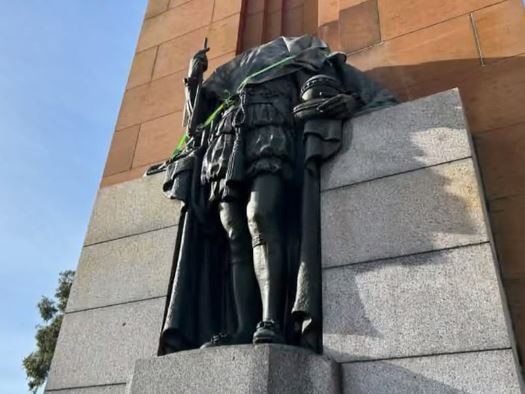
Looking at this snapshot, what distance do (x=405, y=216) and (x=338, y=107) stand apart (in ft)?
4.88

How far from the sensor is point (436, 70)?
6574 mm

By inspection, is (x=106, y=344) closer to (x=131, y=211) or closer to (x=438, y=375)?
(x=131, y=211)

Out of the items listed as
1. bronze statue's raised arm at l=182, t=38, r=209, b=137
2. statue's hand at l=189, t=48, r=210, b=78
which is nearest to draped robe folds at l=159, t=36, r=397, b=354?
bronze statue's raised arm at l=182, t=38, r=209, b=137

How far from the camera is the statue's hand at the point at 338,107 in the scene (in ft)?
18.5

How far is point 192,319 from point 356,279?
1700mm

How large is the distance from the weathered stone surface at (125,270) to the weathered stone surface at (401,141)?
1977mm

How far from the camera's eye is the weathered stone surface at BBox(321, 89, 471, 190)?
16.3ft

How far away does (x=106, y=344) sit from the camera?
18.5 feet

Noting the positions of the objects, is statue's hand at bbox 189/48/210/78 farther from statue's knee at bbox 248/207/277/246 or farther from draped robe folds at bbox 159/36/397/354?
statue's knee at bbox 248/207/277/246

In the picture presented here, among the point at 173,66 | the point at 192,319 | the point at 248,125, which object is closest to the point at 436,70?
the point at 248,125

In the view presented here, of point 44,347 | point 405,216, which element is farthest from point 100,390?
point 44,347

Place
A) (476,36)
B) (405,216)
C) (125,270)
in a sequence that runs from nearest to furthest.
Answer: (405,216)
(125,270)
(476,36)

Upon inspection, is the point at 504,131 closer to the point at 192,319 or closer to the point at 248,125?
the point at 248,125

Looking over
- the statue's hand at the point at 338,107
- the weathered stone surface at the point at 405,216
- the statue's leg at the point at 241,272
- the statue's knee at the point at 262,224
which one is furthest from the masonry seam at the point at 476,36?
the statue's leg at the point at 241,272
